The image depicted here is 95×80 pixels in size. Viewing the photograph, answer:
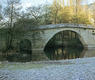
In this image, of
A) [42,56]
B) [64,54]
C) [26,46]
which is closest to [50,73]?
[42,56]

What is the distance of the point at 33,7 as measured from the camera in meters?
26.3

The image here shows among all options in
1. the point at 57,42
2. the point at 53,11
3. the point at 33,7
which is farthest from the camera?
the point at 57,42

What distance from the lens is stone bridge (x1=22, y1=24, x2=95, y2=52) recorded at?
77.6 feet

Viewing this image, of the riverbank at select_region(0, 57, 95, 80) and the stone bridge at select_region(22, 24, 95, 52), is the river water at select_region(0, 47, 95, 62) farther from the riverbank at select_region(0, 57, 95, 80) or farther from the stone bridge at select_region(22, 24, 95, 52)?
the riverbank at select_region(0, 57, 95, 80)

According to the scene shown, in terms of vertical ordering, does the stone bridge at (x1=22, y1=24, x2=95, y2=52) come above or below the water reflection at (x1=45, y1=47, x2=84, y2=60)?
above

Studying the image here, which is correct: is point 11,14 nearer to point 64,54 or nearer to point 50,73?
point 64,54

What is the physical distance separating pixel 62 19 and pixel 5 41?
1496 cm

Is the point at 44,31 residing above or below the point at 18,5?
below

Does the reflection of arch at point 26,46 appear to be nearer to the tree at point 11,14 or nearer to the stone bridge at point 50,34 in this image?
the stone bridge at point 50,34

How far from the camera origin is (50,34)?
2511 centimetres

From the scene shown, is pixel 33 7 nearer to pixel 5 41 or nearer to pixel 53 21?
pixel 53 21

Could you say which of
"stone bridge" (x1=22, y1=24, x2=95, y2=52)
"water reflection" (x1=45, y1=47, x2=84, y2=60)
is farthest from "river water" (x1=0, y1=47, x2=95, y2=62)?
"stone bridge" (x1=22, y1=24, x2=95, y2=52)

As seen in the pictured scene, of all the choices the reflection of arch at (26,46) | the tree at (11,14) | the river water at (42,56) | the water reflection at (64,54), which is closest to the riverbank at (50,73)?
the river water at (42,56)

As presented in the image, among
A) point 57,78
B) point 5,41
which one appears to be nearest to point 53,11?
point 5,41
